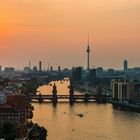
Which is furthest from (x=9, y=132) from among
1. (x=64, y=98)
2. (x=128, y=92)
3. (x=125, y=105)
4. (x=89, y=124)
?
(x=64, y=98)

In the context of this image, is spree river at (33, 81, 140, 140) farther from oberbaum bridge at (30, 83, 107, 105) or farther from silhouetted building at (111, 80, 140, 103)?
silhouetted building at (111, 80, 140, 103)

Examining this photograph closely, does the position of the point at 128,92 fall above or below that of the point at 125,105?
above

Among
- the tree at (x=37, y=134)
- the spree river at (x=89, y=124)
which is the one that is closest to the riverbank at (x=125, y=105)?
the spree river at (x=89, y=124)

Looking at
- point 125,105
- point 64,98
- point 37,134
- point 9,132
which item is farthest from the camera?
point 64,98

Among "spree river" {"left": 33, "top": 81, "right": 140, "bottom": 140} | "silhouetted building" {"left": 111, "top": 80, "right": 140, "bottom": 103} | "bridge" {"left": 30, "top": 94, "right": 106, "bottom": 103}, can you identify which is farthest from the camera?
"silhouetted building" {"left": 111, "top": 80, "right": 140, "bottom": 103}

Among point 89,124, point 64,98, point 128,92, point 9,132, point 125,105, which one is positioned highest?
point 128,92

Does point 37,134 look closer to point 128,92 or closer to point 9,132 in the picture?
point 9,132

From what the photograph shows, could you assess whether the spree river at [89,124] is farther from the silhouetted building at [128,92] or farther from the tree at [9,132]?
the silhouetted building at [128,92]

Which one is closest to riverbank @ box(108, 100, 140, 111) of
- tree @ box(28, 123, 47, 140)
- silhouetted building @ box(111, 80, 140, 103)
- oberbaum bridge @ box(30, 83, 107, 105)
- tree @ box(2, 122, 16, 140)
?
silhouetted building @ box(111, 80, 140, 103)

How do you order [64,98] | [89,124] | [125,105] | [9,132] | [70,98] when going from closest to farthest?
[9,132], [89,124], [125,105], [70,98], [64,98]

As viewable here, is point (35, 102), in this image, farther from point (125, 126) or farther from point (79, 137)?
point (79, 137)

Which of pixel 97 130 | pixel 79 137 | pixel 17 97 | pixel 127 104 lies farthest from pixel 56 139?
pixel 127 104
